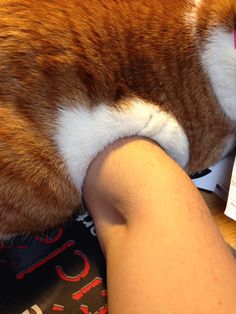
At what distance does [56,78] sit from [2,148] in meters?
0.13

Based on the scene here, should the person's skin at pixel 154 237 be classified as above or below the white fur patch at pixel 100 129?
below

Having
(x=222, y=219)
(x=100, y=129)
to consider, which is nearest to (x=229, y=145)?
(x=222, y=219)

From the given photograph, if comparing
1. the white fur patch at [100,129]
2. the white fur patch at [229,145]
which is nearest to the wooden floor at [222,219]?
the white fur patch at [229,145]

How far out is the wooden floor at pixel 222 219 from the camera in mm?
877

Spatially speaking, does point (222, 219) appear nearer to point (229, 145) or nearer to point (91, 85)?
point (229, 145)

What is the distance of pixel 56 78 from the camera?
641 mm

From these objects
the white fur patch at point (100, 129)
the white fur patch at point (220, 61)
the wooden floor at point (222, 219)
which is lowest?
the wooden floor at point (222, 219)

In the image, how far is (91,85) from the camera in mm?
670

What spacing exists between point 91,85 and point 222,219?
16.2 inches

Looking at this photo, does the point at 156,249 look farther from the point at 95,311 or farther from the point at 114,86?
the point at 114,86

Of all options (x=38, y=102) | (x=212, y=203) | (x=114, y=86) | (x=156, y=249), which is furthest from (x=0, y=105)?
(x=212, y=203)

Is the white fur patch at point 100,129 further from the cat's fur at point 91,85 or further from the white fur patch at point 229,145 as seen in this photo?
the white fur patch at point 229,145

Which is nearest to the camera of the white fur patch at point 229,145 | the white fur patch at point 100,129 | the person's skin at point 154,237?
the person's skin at point 154,237

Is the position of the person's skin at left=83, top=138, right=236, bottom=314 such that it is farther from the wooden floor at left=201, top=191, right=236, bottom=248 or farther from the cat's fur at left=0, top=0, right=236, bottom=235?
the wooden floor at left=201, top=191, right=236, bottom=248
